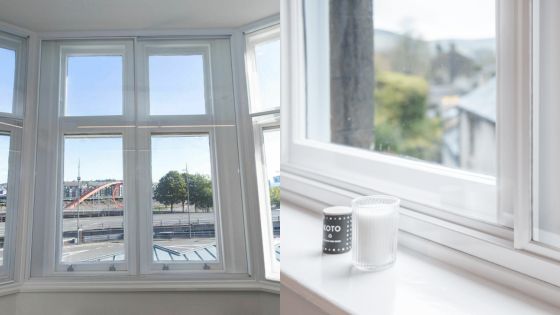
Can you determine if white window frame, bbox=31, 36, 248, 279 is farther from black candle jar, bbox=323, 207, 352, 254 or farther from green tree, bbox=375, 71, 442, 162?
green tree, bbox=375, 71, 442, 162

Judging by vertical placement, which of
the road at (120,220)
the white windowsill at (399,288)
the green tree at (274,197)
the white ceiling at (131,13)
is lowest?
the white windowsill at (399,288)

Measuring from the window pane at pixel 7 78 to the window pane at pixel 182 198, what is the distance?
202mm

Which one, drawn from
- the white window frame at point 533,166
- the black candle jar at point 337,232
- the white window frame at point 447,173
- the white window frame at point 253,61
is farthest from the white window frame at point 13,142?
the white window frame at point 533,166

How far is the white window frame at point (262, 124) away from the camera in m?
0.76

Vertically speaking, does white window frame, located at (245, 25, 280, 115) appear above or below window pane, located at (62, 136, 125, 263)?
above

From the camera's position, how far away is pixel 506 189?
2.83ft

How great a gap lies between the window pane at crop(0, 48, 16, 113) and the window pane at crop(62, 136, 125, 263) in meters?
0.09

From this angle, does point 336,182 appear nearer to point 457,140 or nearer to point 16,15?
point 457,140

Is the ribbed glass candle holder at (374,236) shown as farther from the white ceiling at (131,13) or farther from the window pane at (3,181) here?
the window pane at (3,181)

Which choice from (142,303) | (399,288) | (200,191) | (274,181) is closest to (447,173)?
(399,288)

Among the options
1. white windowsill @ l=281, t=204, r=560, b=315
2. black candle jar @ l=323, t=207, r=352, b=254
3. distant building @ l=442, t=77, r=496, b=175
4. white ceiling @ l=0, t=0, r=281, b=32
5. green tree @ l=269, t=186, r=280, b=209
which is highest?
white ceiling @ l=0, t=0, r=281, b=32

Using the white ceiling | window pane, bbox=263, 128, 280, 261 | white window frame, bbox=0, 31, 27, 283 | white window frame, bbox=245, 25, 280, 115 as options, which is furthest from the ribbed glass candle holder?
white window frame, bbox=0, 31, 27, 283

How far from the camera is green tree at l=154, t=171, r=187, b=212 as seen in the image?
0.72 metres

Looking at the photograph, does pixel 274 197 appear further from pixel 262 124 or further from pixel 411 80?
pixel 411 80
